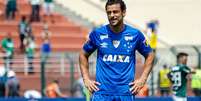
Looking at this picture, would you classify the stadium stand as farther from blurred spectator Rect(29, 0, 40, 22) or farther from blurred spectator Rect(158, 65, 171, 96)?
blurred spectator Rect(158, 65, 171, 96)

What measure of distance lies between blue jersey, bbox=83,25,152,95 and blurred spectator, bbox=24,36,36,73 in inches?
721

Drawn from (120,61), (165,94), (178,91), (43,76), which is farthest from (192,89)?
(120,61)

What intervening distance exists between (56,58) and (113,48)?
19271 millimetres

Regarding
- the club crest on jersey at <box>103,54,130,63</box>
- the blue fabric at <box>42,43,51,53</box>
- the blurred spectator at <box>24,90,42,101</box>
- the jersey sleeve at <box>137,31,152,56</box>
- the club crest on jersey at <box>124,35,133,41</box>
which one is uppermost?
the club crest on jersey at <box>124,35,133,41</box>

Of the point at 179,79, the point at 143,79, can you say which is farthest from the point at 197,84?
the point at 143,79

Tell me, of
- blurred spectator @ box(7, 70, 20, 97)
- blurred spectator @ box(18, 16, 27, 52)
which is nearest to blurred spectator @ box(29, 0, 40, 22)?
blurred spectator @ box(18, 16, 27, 52)

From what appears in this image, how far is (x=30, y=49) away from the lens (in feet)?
101

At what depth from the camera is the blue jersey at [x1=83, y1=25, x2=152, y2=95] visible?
1000 centimetres

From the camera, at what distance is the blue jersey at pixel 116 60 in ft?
32.8

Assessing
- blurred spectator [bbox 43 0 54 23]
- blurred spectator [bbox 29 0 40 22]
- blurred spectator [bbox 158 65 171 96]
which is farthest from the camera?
blurred spectator [bbox 43 0 54 23]

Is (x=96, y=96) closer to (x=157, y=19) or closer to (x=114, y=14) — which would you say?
(x=114, y=14)

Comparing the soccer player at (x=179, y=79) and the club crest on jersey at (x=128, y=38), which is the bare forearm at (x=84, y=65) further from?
the soccer player at (x=179, y=79)

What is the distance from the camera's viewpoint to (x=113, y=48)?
10016 mm

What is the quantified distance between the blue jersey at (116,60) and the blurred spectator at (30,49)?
60.0 feet
